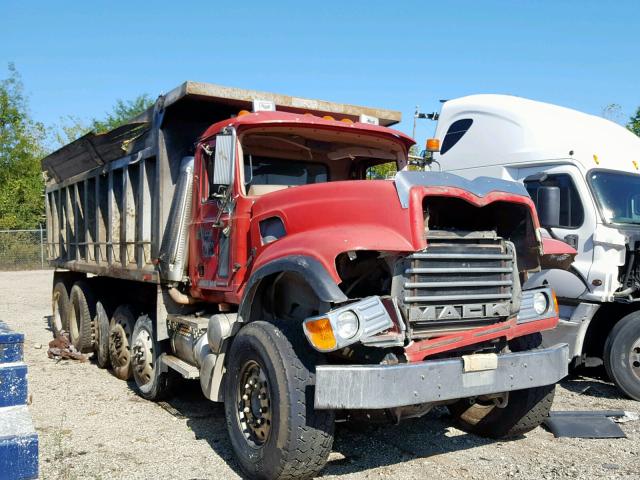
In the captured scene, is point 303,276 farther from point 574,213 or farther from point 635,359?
point 635,359

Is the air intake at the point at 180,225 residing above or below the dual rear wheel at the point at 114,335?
above

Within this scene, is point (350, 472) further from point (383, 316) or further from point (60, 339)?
point (60, 339)

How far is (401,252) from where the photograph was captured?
12.7ft

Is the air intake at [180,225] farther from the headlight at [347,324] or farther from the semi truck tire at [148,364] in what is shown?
the headlight at [347,324]

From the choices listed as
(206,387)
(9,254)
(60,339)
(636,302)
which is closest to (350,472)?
(206,387)

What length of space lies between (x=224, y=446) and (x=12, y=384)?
2.09m

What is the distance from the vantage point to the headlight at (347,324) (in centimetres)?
369

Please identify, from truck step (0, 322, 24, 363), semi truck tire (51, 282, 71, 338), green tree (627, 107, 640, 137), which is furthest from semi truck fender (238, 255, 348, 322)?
green tree (627, 107, 640, 137)

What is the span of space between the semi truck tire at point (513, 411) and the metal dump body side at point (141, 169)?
9.81ft

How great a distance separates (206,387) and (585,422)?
342 cm

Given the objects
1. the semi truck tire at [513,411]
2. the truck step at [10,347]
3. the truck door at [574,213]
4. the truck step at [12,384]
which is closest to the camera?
the truck step at [12,384]

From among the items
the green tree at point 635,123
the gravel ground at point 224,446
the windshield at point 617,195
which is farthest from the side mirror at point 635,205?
the green tree at point 635,123

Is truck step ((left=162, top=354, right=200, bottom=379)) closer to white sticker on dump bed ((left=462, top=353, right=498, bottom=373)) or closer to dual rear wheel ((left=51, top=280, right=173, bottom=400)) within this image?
dual rear wheel ((left=51, top=280, right=173, bottom=400))

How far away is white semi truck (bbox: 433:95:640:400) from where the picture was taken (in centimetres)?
680
